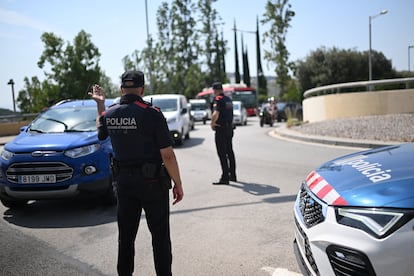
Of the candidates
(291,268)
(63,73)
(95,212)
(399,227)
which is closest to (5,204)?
(95,212)

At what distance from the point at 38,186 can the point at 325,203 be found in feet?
13.8

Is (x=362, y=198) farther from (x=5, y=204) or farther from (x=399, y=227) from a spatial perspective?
(x=5, y=204)

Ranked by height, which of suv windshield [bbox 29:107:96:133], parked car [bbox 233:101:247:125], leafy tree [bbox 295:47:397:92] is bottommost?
parked car [bbox 233:101:247:125]

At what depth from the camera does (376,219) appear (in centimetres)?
230

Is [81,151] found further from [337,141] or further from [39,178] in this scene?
[337,141]

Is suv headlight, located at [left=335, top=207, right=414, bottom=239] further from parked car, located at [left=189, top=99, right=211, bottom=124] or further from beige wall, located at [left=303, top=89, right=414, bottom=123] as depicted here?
parked car, located at [left=189, top=99, right=211, bottom=124]

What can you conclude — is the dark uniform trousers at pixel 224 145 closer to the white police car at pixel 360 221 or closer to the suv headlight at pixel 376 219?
the white police car at pixel 360 221

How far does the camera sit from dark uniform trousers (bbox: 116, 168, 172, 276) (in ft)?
10.2

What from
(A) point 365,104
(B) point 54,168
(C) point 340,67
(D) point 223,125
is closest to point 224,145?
(D) point 223,125

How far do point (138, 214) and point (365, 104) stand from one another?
50.9ft

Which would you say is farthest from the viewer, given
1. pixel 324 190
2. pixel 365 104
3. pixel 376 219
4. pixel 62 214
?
pixel 365 104

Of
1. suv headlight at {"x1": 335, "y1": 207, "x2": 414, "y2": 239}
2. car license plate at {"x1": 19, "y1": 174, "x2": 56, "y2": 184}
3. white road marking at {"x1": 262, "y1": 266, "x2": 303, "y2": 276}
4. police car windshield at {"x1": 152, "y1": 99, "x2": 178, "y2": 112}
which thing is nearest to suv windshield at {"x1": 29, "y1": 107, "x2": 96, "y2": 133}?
car license plate at {"x1": 19, "y1": 174, "x2": 56, "y2": 184}

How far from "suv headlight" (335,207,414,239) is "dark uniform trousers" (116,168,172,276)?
A: 4.34ft

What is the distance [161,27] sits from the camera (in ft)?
189
